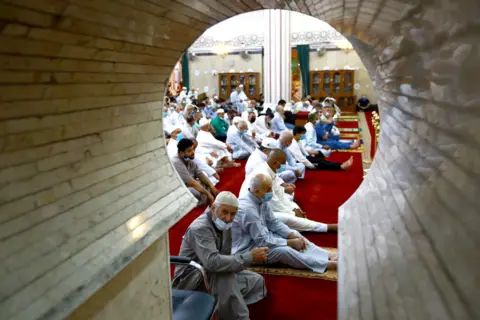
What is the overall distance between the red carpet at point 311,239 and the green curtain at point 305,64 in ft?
34.5

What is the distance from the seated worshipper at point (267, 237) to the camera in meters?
3.42

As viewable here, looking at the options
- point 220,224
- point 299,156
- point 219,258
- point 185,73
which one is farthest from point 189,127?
point 185,73

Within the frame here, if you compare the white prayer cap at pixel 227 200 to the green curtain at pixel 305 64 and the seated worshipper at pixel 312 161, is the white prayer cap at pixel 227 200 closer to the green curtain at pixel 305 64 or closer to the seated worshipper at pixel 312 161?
the seated worshipper at pixel 312 161

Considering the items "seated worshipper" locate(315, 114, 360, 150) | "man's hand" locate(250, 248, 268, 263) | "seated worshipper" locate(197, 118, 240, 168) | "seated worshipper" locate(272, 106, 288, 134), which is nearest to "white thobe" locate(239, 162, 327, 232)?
"man's hand" locate(250, 248, 268, 263)

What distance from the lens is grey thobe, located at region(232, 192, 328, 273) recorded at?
11.2 ft

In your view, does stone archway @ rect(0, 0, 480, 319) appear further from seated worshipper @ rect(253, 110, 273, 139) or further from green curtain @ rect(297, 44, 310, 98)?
green curtain @ rect(297, 44, 310, 98)

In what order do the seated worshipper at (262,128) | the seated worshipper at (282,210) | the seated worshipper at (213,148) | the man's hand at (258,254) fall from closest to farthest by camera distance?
1. the man's hand at (258,254)
2. the seated worshipper at (282,210)
3. the seated worshipper at (213,148)
4. the seated worshipper at (262,128)

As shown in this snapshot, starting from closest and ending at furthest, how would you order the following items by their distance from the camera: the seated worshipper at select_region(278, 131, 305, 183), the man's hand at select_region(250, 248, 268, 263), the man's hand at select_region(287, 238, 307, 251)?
the man's hand at select_region(250, 248, 268, 263)
the man's hand at select_region(287, 238, 307, 251)
the seated worshipper at select_region(278, 131, 305, 183)

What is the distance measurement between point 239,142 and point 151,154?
5.64m

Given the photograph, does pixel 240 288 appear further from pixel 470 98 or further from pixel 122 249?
pixel 470 98

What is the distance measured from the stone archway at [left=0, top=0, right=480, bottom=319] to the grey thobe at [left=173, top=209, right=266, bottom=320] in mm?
335

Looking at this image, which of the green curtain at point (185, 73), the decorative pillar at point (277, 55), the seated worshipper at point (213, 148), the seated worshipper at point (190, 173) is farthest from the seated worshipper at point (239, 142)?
the green curtain at point (185, 73)

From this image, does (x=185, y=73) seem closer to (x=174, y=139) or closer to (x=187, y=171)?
(x=174, y=139)

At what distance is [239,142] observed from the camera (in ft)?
26.5
